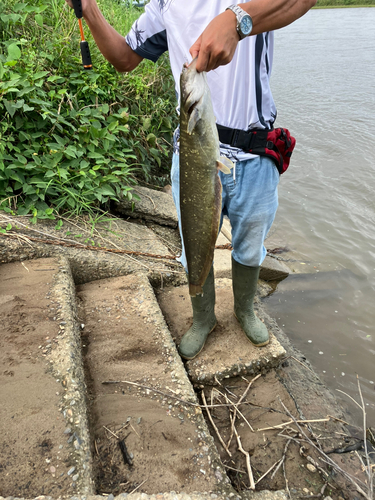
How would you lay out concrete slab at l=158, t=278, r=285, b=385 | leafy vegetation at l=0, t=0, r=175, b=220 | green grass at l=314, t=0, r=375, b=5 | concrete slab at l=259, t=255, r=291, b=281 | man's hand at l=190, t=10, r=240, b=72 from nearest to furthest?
man's hand at l=190, t=10, r=240, b=72
concrete slab at l=158, t=278, r=285, b=385
leafy vegetation at l=0, t=0, r=175, b=220
concrete slab at l=259, t=255, r=291, b=281
green grass at l=314, t=0, r=375, b=5

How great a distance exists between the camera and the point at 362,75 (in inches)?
485

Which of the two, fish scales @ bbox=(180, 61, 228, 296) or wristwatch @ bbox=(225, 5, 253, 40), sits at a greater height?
wristwatch @ bbox=(225, 5, 253, 40)

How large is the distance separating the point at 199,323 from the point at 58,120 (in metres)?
2.27

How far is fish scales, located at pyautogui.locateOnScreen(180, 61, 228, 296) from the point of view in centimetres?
168

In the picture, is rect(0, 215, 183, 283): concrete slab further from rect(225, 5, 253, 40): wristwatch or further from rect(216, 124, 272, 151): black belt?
rect(225, 5, 253, 40): wristwatch

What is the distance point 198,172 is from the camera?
1.90 meters

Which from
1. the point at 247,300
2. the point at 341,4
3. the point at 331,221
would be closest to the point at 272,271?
the point at 247,300

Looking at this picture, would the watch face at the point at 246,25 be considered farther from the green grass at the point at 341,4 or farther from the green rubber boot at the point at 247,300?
the green grass at the point at 341,4

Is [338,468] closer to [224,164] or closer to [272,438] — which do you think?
[272,438]

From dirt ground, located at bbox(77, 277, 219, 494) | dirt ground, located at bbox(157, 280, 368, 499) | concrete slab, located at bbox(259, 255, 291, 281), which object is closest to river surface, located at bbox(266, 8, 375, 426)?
concrete slab, located at bbox(259, 255, 291, 281)

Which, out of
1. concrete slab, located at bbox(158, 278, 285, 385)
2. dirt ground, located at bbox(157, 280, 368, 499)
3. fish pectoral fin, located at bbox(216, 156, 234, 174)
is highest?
fish pectoral fin, located at bbox(216, 156, 234, 174)

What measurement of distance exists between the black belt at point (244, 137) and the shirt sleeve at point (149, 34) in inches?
28.9

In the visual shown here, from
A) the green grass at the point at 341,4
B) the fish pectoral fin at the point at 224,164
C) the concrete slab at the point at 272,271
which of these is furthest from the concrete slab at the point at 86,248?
the green grass at the point at 341,4

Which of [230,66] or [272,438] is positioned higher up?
[230,66]
